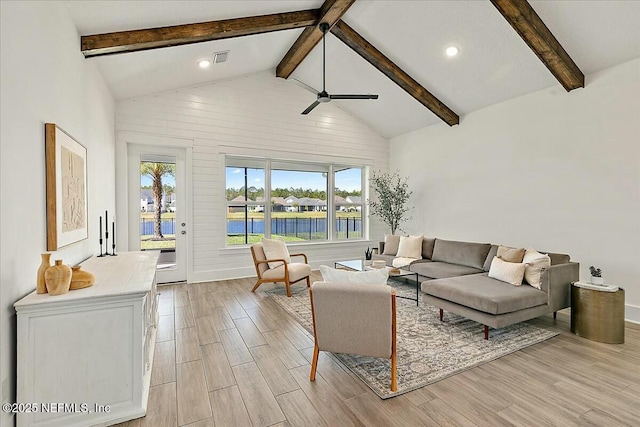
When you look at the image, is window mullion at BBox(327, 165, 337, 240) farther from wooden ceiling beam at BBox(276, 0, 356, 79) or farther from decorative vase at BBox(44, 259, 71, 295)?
decorative vase at BBox(44, 259, 71, 295)

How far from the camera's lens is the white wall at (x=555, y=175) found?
3.82 metres

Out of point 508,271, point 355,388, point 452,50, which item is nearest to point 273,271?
point 355,388

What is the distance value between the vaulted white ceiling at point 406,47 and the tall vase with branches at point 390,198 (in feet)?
5.56

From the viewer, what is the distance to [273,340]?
10.7 feet

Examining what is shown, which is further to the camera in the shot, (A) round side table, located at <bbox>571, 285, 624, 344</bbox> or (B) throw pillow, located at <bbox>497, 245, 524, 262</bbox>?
(B) throw pillow, located at <bbox>497, 245, 524, 262</bbox>

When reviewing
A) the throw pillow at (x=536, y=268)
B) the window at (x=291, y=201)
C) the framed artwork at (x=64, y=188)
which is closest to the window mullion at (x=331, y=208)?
the window at (x=291, y=201)

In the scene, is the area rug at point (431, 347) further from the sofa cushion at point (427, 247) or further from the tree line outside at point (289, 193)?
the tree line outside at point (289, 193)

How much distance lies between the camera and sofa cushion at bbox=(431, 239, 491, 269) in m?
4.87

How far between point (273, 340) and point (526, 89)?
516 centimetres

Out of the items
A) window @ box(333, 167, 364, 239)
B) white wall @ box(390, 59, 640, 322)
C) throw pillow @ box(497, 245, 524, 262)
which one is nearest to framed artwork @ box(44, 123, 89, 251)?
throw pillow @ box(497, 245, 524, 262)

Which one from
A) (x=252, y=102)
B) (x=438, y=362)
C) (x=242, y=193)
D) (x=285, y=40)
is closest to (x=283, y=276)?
(x=242, y=193)

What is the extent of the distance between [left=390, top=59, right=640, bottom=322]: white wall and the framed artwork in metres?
5.85

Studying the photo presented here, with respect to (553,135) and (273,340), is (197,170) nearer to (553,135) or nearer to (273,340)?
(273,340)

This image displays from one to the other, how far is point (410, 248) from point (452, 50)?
328cm
